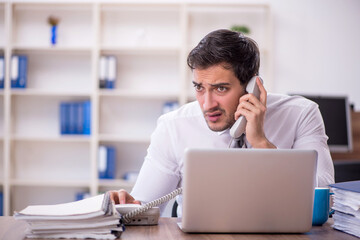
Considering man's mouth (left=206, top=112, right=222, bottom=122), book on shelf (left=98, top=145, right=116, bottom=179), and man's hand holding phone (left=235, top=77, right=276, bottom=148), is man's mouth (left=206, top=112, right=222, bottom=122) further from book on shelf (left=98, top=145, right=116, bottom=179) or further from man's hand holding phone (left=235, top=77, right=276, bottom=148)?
book on shelf (left=98, top=145, right=116, bottom=179)

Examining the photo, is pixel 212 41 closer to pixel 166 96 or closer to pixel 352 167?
pixel 352 167

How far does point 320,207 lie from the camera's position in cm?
118

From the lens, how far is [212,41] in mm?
1779

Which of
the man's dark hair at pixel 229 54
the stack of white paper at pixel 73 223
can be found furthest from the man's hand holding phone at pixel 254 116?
the stack of white paper at pixel 73 223

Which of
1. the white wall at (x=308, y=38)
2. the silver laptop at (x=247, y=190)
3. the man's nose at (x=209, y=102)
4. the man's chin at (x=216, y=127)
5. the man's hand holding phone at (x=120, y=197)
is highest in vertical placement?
the white wall at (x=308, y=38)

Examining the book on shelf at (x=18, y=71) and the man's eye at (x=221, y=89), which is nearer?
the man's eye at (x=221, y=89)

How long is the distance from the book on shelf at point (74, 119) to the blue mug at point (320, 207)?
121 inches

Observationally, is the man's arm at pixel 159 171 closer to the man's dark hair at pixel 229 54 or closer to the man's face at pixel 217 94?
the man's face at pixel 217 94

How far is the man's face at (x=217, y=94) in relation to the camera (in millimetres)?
1701

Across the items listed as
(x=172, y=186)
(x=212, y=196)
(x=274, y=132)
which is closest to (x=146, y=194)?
(x=172, y=186)

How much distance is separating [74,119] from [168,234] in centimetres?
314

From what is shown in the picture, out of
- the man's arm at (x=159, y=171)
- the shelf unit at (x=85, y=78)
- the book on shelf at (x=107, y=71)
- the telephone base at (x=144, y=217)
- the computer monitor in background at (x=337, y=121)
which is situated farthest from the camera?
the shelf unit at (x=85, y=78)

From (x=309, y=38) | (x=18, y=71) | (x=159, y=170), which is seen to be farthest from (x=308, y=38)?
(x=159, y=170)

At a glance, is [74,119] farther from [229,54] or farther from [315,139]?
[315,139]
